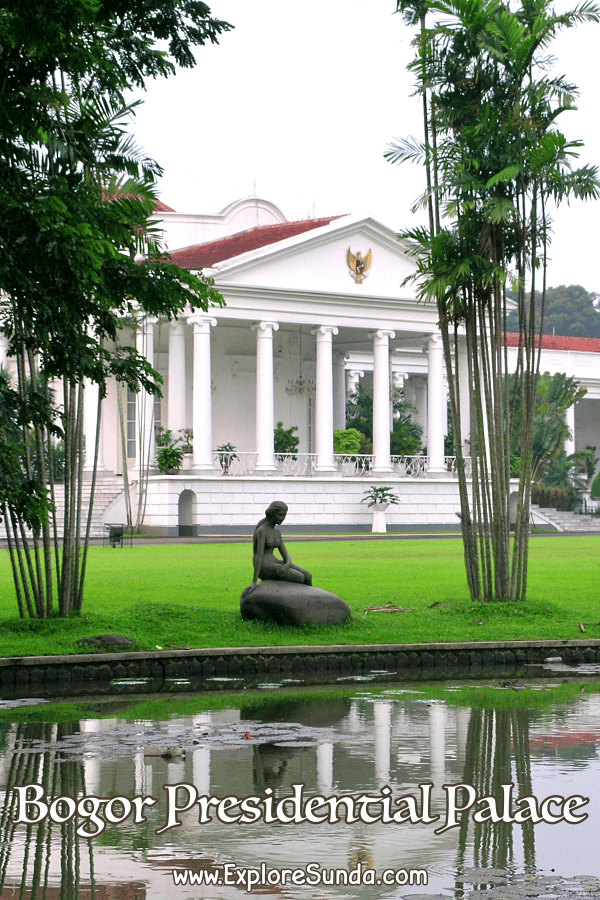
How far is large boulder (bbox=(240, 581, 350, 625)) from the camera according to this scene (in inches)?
543

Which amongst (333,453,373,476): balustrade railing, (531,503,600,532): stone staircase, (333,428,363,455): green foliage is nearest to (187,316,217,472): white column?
(333,453,373,476): balustrade railing

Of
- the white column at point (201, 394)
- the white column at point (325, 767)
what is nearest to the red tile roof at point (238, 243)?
the white column at point (201, 394)

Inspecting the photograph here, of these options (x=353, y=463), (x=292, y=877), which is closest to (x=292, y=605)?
(x=292, y=877)

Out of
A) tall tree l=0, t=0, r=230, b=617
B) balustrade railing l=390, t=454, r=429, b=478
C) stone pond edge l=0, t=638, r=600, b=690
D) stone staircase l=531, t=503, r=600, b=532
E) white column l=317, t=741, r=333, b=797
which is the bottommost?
stone staircase l=531, t=503, r=600, b=532

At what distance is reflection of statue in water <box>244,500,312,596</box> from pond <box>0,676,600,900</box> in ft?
11.2

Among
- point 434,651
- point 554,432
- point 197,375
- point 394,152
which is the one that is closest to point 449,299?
point 394,152

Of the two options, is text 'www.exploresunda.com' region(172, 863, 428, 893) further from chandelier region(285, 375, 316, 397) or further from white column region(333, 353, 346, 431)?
white column region(333, 353, 346, 431)

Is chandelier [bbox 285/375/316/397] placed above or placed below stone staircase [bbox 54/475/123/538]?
above

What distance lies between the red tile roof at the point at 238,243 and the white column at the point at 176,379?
2.57 metres

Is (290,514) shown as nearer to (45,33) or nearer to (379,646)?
(379,646)

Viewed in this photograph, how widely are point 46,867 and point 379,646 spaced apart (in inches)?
294

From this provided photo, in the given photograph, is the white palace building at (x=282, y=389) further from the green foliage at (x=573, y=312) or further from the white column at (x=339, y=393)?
the green foliage at (x=573, y=312)

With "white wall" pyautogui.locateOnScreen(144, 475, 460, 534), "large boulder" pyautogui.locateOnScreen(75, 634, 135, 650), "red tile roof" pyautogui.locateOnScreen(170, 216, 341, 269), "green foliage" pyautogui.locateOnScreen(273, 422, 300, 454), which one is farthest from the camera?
"green foliage" pyautogui.locateOnScreen(273, 422, 300, 454)

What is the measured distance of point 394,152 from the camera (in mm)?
16344
